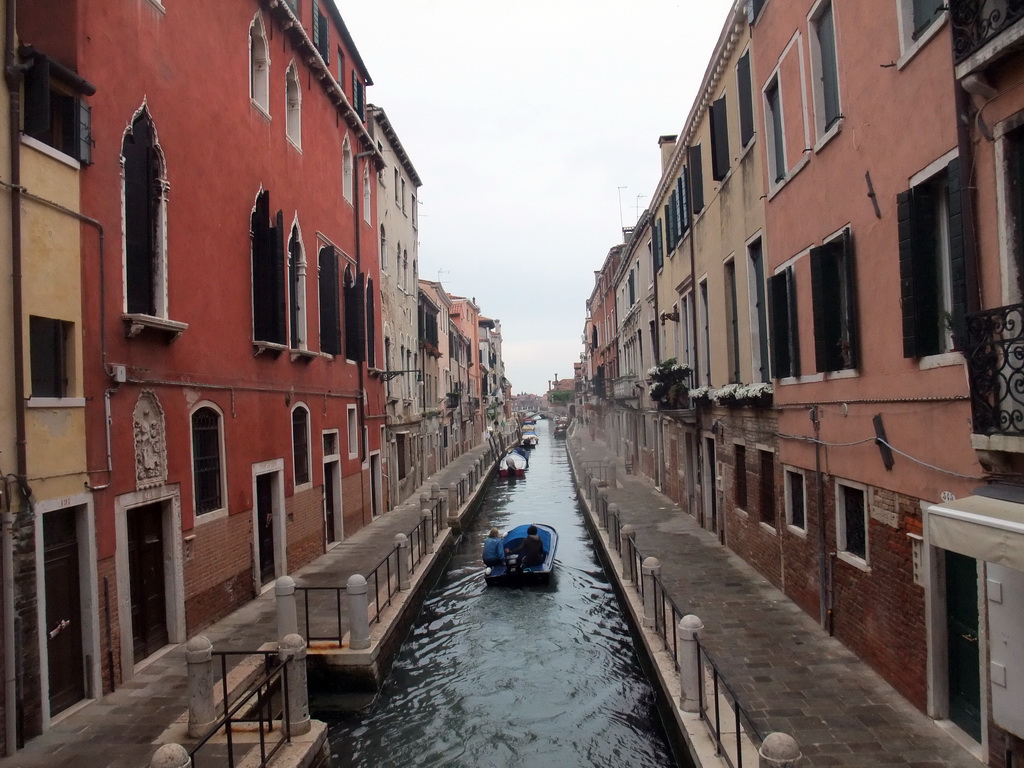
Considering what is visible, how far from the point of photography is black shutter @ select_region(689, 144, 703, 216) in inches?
588

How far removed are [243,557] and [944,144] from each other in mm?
Result: 9885

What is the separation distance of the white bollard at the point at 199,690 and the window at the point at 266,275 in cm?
627

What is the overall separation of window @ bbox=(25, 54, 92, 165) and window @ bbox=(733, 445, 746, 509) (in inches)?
393

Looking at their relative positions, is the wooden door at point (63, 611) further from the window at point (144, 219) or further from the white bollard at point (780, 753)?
the white bollard at point (780, 753)

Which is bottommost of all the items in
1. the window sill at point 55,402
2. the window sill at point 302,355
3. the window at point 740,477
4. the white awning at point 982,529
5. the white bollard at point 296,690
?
the white bollard at point 296,690

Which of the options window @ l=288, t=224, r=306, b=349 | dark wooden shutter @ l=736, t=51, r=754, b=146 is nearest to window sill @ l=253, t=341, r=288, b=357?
window @ l=288, t=224, r=306, b=349

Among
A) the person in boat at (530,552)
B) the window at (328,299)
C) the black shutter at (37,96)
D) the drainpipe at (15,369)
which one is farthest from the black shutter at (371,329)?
the drainpipe at (15,369)

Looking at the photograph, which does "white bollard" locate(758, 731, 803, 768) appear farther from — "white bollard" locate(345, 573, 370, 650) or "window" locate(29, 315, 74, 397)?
"window" locate(29, 315, 74, 397)

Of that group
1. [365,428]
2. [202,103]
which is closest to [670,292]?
[365,428]

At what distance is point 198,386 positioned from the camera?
965 cm

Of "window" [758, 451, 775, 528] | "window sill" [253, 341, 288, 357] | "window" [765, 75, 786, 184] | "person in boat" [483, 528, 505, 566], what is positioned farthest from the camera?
"person in boat" [483, 528, 505, 566]

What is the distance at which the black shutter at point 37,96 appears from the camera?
656cm

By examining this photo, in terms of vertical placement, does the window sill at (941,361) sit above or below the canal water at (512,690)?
above

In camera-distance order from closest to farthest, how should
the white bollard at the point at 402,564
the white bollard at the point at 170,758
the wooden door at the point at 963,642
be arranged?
the white bollard at the point at 170,758, the wooden door at the point at 963,642, the white bollard at the point at 402,564
